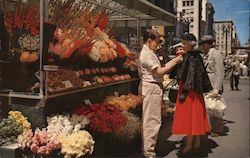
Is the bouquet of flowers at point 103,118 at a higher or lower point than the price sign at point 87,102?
lower

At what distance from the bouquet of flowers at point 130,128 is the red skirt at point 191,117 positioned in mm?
564

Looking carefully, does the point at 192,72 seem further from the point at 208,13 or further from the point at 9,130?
the point at 208,13

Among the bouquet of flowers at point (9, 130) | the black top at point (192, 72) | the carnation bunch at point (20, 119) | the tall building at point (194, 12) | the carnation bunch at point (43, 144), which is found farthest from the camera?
the tall building at point (194, 12)

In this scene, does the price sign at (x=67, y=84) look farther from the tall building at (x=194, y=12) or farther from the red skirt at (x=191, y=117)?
the tall building at (x=194, y=12)

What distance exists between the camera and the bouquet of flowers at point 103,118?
4598 mm

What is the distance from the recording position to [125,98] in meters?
6.06

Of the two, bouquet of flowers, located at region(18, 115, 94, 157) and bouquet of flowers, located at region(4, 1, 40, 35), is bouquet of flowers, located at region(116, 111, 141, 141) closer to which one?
bouquet of flowers, located at region(18, 115, 94, 157)

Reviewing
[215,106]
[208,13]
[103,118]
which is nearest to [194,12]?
[208,13]

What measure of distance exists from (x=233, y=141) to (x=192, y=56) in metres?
1.88

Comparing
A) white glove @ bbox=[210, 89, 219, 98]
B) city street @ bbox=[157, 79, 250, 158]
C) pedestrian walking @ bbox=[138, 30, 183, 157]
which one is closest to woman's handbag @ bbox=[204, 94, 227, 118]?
white glove @ bbox=[210, 89, 219, 98]

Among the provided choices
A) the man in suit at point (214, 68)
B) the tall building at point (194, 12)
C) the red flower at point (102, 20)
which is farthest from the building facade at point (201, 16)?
the red flower at point (102, 20)

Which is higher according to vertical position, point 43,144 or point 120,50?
point 120,50

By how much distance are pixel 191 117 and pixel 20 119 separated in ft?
7.17

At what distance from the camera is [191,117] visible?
4.82 m
